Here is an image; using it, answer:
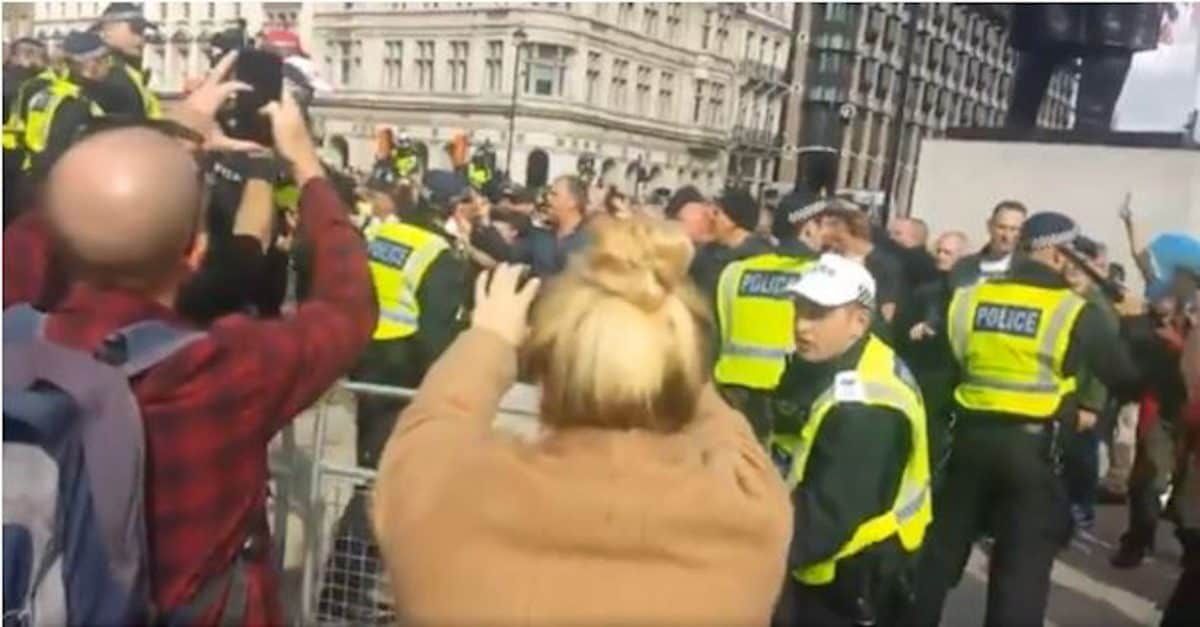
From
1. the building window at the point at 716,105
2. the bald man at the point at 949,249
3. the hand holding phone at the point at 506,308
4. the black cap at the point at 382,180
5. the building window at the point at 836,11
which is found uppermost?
the building window at the point at 836,11

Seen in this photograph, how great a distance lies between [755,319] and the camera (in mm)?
2350

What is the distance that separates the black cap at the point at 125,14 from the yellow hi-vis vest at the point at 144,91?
0.17 feet

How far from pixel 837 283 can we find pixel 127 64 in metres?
0.89

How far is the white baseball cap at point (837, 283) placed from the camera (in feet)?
6.40

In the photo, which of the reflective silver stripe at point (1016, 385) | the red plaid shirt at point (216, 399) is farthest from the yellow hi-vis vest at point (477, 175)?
the reflective silver stripe at point (1016, 385)

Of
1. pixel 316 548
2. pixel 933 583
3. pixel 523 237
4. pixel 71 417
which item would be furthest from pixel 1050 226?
pixel 71 417

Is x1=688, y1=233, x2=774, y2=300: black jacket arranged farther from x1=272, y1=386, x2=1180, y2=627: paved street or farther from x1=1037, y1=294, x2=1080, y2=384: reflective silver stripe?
x1=272, y1=386, x2=1180, y2=627: paved street

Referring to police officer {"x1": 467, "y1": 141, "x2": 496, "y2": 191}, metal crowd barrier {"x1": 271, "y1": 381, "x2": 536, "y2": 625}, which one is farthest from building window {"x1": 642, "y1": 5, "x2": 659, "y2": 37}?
metal crowd barrier {"x1": 271, "y1": 381, "x2": 536, "y2": 625}

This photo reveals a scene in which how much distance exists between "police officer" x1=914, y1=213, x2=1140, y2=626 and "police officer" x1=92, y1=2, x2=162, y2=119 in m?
1.30

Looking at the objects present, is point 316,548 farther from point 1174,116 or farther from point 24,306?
point 1174,116

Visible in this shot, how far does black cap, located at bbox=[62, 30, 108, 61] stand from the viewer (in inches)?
68.6

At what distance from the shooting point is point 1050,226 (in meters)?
2.18

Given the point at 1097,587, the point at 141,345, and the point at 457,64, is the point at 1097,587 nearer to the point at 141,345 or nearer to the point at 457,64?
the point at 457,64

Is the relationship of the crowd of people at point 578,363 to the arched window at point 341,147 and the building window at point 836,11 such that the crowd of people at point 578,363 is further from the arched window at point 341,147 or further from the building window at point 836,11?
the building window at point 836,11
